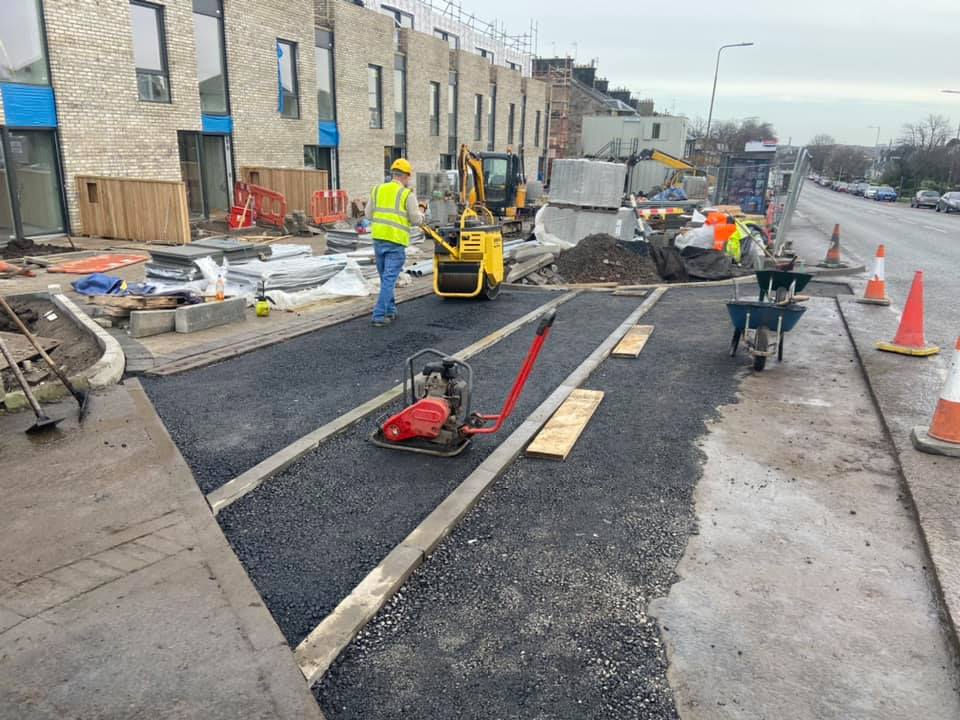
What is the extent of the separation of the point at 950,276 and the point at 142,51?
19.6 m

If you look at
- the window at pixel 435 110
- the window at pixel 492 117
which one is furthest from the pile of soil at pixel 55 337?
the window at pixel 492 117

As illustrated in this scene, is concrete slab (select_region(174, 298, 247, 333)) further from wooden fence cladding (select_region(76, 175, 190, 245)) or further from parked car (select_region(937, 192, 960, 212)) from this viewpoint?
parked car (select_region(937, 192, 960, 212))

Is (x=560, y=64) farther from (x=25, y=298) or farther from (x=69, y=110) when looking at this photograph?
(x=25, y=298)

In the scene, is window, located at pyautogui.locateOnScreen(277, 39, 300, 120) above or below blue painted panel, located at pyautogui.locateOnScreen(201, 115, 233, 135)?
above

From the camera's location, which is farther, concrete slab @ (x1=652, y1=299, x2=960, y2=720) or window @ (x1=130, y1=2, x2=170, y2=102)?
window @ (x1=130, y1=2, x2=170, y2=102)

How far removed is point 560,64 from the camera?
60.3 metres

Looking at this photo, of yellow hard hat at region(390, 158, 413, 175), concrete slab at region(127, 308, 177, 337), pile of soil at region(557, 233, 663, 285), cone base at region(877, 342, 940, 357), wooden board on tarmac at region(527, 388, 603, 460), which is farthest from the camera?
pile of soil at region(557, 233, 663, 285)

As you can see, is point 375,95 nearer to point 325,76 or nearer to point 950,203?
point 325,76

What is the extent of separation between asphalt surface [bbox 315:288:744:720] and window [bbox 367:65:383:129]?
25.3 meters

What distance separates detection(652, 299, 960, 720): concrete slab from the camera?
2.76 m

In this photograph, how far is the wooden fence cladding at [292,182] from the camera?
20.8m

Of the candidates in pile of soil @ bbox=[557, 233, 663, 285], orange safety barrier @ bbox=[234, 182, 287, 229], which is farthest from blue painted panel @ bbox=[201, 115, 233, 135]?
pile of soil @ bbox=[557, 233, 663, 285]

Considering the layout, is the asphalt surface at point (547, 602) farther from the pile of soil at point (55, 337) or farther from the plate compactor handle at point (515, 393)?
the pile of soil at point (55, 337)

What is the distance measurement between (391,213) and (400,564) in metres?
6.14
